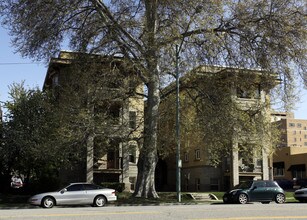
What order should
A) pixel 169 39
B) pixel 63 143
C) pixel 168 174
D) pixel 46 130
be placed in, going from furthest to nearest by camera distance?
pixel 168 174 < pixel 46 130 < pixel 63 143 < pixel 169 39

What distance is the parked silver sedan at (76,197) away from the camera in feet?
79.3

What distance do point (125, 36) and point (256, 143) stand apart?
418 inches

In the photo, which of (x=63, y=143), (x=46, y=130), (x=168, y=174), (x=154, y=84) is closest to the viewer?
(x=63, y=143)

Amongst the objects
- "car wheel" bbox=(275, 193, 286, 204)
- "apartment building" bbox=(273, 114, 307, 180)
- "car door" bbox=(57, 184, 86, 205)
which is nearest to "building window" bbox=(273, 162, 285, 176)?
"apartment building" bbox=(273, 114, 307, 180)

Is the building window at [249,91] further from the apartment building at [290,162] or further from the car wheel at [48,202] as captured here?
the apartment building at [290,162]

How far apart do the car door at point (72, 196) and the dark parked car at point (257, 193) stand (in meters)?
9.02

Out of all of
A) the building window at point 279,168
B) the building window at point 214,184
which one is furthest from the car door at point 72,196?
the building window at point 279,168

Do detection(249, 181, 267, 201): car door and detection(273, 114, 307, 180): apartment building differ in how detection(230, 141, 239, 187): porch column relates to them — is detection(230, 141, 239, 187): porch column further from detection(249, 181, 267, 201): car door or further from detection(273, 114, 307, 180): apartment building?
detection(249, 181, 267, 201): car door

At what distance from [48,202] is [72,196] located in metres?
1.28

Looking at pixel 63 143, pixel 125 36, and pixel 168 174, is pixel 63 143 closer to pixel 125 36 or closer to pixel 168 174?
pixel 125 36

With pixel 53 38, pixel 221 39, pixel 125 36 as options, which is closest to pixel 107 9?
pixel 125 36

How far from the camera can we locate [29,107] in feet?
116

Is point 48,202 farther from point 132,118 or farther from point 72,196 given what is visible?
point 132,118

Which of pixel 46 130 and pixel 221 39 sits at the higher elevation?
pixel 221 39
